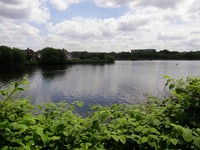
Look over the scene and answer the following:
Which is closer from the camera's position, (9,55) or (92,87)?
(92,87)

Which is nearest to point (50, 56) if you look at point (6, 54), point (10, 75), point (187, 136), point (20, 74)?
point (6, 54)

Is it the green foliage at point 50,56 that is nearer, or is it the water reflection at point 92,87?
the water reflection at point 92,87

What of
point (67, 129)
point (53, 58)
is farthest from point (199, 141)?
point (53, 58)

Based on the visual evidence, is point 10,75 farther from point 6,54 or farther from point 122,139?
point 122,139

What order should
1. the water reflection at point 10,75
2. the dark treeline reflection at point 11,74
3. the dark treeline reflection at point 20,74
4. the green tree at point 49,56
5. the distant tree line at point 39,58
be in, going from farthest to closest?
1. the green tree at point 49,56
2. the distant tree line at point 39,58
3. the dark treeline reflection at point 20,74
4. the dark treeline reflection at point 11,74
5. the water reflection at point 10,75

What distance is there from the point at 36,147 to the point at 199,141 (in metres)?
1.84

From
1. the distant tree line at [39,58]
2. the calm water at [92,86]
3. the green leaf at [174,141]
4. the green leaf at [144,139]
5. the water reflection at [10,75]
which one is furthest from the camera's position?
the distant tree line at [39,58]

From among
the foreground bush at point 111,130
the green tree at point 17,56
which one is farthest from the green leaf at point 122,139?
the green tree at point 17,56

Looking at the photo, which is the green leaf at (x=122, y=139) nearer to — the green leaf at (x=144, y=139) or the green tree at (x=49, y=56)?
the green leaf at (x=144, y=139)

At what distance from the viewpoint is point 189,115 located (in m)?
3.18

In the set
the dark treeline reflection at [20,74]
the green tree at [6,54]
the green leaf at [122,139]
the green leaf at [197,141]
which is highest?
the green tree at [6,54]

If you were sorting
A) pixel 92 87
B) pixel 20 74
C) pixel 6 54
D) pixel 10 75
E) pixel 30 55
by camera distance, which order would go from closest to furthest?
pixel 92 87 → pixel 10 75 → pixel 20 74 → pixel 6 54 → pixel 30 55

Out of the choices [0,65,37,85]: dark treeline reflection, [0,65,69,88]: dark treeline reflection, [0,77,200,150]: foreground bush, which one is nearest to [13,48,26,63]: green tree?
[0,65,69,88]: dark treeline reflection

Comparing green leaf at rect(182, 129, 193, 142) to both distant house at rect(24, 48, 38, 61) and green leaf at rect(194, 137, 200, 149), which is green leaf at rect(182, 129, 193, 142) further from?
distant house at rect(24, 48, 38, 61)
